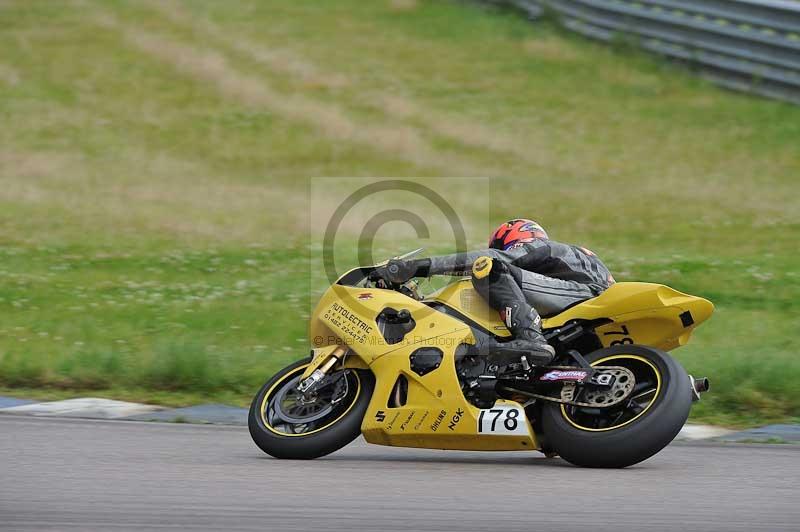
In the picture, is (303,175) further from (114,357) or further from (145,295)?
(114,357)

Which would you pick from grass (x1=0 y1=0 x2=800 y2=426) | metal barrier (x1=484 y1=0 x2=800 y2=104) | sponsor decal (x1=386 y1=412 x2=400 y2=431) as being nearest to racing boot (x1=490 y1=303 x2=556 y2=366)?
sponsor decal (x1=386 y1=412 x2=400 y2=431)

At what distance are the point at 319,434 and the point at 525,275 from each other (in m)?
1.49

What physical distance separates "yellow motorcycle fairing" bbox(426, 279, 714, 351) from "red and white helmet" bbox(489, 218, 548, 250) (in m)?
0.39

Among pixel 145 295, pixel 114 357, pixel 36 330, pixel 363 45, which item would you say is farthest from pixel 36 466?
pixel 363 45

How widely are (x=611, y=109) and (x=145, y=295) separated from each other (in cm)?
1041

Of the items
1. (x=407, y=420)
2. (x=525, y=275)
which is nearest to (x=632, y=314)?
(x=525, y=275)

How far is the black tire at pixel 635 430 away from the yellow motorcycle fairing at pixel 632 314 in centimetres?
26

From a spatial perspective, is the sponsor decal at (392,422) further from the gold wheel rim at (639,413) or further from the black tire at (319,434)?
the gold wheel rim at (639,413)

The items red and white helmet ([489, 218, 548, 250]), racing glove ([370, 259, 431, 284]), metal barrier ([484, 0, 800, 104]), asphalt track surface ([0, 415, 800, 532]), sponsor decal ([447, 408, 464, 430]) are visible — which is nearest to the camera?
asphalt track surface ([0, 415, 800, 532])

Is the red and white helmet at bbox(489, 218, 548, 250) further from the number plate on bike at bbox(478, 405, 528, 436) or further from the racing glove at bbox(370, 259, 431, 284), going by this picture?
the number plate on bike at bbox(478, 405, 528, 436)

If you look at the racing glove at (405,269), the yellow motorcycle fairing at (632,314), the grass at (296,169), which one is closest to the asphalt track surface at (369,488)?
the yellow motorcycle fairing at (632,314)

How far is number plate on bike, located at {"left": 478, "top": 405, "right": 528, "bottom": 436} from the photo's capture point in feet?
22.5

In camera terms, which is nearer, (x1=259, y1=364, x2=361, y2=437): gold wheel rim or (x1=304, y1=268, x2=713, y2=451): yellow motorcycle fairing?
(x1=304, y1=268, x2=713, y2=451): yellow motorcycle fairing

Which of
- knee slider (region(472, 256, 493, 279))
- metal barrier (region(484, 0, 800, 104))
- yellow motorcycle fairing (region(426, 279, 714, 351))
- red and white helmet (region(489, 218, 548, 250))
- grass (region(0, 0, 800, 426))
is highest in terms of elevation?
metal barrier (region(484, 0, 800, 104))
